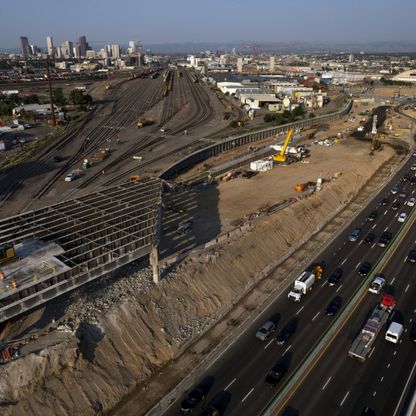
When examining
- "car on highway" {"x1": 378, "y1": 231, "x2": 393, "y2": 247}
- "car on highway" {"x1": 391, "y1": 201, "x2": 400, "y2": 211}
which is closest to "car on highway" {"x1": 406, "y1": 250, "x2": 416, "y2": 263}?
"car on highway" {"x1": 378, "y1": 231, "x2": 393, "y2": 247}

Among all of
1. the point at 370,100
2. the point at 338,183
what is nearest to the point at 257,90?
the point at 370,100

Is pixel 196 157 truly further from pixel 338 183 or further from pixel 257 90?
pixel 257 90

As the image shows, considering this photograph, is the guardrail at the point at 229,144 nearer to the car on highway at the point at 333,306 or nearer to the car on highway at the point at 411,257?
the car on highway at the point at 333,306

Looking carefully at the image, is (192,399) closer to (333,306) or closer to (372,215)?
(333,306)

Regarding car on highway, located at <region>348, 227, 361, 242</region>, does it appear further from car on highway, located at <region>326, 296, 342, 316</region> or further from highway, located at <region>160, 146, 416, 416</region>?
car on highway, located at <region>326, 296, 342, 316</region>

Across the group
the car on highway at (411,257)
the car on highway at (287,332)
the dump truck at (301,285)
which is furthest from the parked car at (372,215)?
the car on highway at (287,332)
